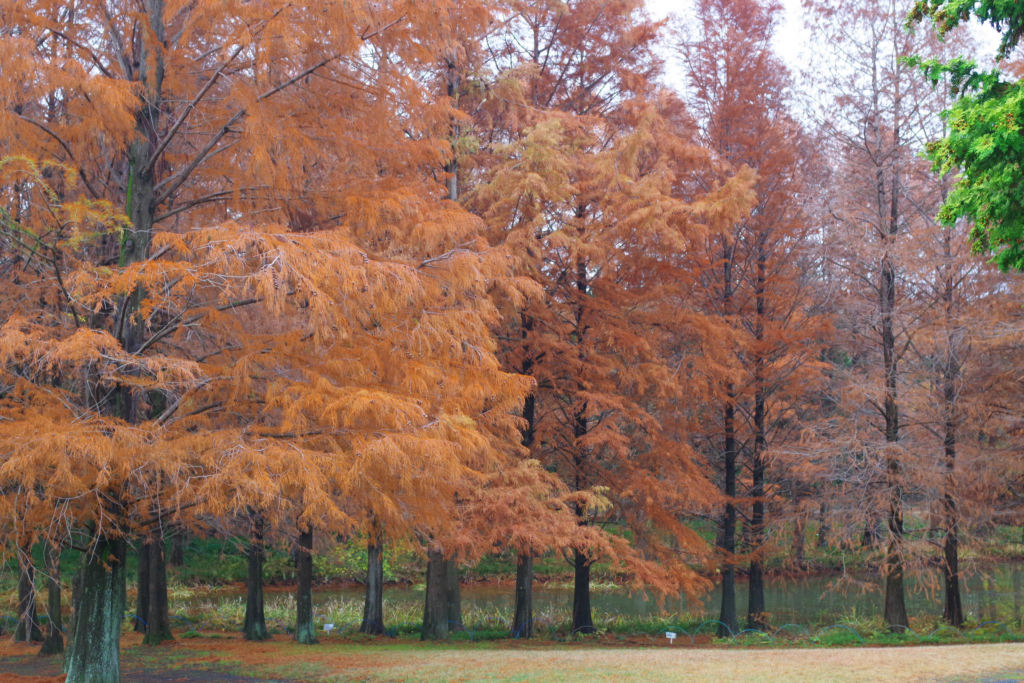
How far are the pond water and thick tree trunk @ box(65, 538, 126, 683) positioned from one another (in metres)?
9.61

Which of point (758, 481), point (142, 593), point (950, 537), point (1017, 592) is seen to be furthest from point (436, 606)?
point (1017, 592)

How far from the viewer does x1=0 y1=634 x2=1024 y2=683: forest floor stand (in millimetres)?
8891

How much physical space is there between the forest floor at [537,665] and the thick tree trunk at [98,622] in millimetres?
2433

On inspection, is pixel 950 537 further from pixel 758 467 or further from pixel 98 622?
pixel 98 622

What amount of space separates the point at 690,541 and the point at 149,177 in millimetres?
9811

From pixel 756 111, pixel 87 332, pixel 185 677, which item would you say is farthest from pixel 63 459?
pixel 756 111

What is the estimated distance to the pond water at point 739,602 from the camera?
1783 cm

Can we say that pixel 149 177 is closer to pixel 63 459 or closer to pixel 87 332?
pixel 87 332

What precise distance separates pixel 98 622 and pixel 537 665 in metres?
4.98

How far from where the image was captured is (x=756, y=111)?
16.7m

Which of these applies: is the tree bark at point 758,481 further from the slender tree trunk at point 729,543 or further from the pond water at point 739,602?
the pond water at point 739,602

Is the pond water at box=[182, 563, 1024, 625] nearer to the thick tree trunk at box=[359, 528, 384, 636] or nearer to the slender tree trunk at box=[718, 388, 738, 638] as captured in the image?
the slender tree trunk at box=[718, 388, 738, 638]

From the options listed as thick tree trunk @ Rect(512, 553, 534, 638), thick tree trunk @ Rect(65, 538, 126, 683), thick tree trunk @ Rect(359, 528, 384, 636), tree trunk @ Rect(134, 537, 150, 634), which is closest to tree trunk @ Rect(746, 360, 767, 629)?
thick tree trunk @ Rect(512, 553, 534, 638)

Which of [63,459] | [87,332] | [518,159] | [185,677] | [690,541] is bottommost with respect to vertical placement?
[185,677]
